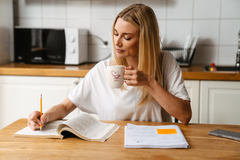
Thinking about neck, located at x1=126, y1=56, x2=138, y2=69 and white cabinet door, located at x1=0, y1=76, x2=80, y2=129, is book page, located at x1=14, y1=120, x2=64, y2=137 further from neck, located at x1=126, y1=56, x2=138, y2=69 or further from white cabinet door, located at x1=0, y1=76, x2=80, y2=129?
white cabinet door, located at x1=0, y1=76, x2=80, y2=129

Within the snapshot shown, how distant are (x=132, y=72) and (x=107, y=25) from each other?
1.62 m

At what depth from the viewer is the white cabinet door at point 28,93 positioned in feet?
6.82

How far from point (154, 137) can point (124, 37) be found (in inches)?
20.4

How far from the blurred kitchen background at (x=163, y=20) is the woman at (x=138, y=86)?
1.22m

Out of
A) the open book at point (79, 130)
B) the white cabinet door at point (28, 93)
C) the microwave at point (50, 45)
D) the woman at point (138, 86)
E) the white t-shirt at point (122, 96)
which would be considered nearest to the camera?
the open book at point (79, 130)

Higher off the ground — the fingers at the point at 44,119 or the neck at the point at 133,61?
the neck at the point at 133,61

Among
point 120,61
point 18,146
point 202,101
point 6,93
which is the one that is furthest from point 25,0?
point 18,146

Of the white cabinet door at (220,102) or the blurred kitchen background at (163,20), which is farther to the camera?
the blurred kitchen background at (163,20)

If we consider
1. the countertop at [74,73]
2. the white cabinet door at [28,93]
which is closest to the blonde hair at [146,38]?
the countertop at [74,73]

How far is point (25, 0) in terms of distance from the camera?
2643 mm

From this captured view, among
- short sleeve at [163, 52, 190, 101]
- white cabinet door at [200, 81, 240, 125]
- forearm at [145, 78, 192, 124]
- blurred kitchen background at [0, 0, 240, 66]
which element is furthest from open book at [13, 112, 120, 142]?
blurred kitchen background at [0, 0, 240, 66]

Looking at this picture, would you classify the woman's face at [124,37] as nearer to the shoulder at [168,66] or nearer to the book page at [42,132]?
the shoulder at [168,66]

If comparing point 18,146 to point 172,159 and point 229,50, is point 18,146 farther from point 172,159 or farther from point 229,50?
point 229,50

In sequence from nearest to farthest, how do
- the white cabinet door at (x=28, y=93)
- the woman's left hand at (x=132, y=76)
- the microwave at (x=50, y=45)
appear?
1. the woman's left hand at (x=132, y=76)
2. the white cabinet door at (x=28, y=93)
3. the microwave at (x=50, y=45)
